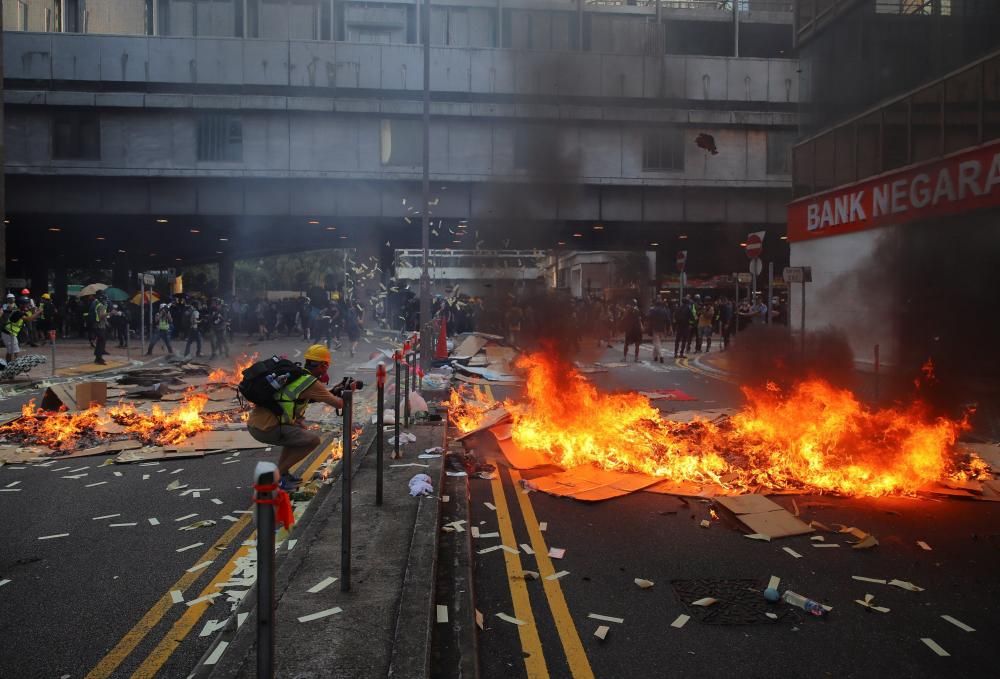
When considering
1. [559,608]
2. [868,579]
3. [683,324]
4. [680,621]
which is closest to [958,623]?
[868,579]

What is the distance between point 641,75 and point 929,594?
1043cm

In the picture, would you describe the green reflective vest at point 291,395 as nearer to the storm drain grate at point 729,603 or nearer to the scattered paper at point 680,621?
the storm drain grate at point 729,603

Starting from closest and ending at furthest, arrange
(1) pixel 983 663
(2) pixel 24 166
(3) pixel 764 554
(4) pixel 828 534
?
(1) pixel 983 663 < (3) pixel 764 554 < (4) pixel 828 534 < (2) pixel 24 166

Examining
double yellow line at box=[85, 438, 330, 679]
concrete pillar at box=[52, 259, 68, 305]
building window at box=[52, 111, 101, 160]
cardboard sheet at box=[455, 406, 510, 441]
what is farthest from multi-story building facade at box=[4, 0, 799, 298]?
double yellow line at box=[85, 438, 330, 679]

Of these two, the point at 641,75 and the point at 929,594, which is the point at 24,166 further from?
the point at 929,594

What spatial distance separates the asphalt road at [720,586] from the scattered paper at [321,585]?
81 centimetres

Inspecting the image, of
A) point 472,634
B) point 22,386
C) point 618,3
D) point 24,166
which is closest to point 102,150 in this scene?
point 24,166

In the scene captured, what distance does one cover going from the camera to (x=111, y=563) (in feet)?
14.4

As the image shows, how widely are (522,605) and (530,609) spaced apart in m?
0.07

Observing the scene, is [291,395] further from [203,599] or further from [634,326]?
[634,326]

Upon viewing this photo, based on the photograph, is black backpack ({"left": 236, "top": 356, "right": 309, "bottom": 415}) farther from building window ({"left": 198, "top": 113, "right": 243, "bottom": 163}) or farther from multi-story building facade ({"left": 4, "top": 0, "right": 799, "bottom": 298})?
building window ({"left": 198, "top": 113, "right": 243, "bottom": 163})

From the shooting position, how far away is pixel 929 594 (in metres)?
3.88

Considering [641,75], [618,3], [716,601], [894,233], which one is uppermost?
[618,3]

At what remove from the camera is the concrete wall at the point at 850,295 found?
11031 millimetres
